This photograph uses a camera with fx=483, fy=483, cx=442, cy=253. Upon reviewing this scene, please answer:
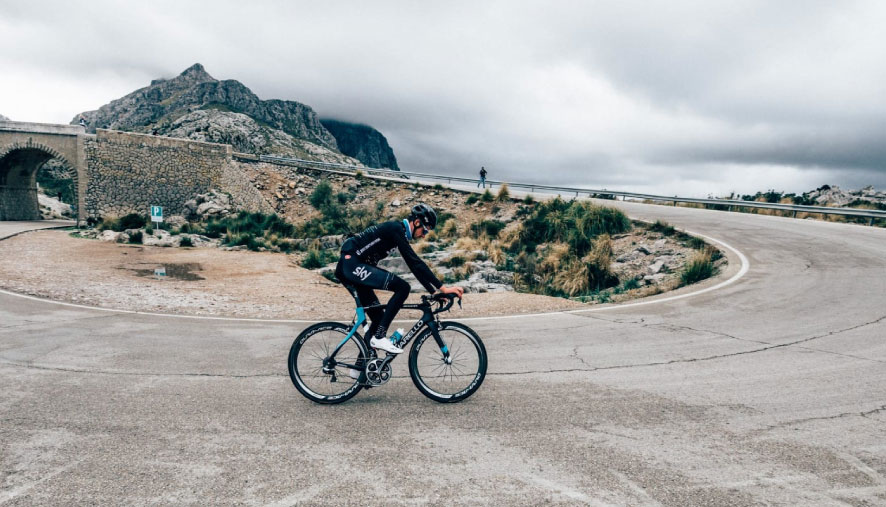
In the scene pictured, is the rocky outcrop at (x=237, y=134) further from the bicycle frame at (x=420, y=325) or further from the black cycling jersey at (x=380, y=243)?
the bicycle frame at (x=420, y=325)

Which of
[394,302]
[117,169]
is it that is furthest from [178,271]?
[117,169]

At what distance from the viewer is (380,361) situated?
196 inches

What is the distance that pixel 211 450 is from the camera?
3781mm

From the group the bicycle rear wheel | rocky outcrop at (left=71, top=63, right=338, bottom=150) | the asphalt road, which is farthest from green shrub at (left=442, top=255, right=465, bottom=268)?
rocky outcrop at (left=71, top=63, right=338, bottom=150)

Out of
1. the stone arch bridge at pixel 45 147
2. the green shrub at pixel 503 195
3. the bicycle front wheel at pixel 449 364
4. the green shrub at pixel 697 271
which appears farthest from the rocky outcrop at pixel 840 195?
the stone arch bridge at pixel 45 147

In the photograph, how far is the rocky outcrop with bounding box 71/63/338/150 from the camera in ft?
374

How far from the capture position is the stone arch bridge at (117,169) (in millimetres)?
36188

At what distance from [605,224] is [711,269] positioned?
7.82 m

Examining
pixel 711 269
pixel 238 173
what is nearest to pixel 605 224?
pixel 711 269

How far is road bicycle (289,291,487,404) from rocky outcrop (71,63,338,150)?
105 metres

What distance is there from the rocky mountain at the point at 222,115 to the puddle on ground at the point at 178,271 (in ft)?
127

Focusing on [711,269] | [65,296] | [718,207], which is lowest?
[65,296]

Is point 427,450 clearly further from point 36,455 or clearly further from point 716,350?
point 716,350

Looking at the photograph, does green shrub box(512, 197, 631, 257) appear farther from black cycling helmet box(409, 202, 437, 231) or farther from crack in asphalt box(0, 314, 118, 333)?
crack in asphalt box(0, 314, 118, 333)
